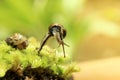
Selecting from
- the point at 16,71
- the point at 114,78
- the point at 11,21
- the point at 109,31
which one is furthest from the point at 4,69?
the point at 109,31

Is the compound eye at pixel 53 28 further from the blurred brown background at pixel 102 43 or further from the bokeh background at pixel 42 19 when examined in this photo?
the blurred brown background at pixel 102 43

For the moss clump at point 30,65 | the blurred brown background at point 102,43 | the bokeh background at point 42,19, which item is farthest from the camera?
the blurred brown background at point 102,43

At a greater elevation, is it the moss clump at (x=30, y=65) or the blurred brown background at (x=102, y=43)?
the blurred brown background at (x=102, y=43)

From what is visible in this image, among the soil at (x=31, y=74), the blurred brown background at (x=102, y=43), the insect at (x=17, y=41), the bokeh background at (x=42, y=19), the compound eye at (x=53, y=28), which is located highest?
the blurred brown background at (x=102, y=43)

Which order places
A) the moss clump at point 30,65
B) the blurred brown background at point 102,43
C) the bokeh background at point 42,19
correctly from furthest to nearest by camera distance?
the blurred brown background at point 102,43, the bokeh background at point 42,19, the moss clump at point 30,65

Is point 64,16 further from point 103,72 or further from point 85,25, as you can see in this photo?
point 103,72

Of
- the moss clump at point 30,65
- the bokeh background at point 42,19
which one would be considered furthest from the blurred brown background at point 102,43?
the moss clump at point 30,65
